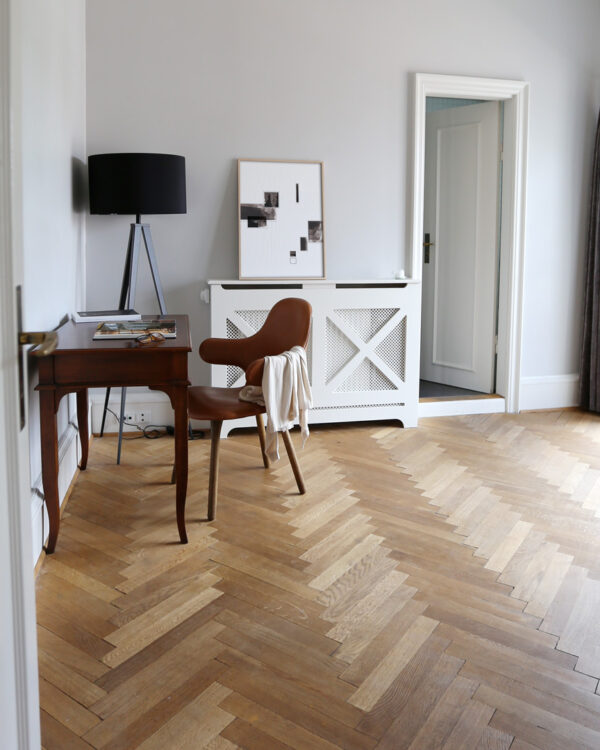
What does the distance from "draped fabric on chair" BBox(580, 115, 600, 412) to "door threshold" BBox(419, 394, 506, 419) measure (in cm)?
67

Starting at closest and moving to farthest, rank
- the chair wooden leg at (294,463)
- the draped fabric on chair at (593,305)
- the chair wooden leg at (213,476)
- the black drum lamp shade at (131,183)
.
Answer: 1. the chair wooden leg at (213,476)
2. the chair wooden leg at (294,463)
3. the black drum lamp shade at (131,183)
4. the draped fabric on chair at (593,305)

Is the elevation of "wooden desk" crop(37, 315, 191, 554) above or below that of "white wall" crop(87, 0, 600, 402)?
below

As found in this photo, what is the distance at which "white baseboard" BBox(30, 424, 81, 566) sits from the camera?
2.48 m

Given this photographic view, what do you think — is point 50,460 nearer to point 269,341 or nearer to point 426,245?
point 269,341

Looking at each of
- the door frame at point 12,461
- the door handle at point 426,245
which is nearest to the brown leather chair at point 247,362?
the door frame at point 12,461

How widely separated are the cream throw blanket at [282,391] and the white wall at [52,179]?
879mm

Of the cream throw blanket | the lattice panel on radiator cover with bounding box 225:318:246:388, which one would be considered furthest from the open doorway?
the cream throw blanket

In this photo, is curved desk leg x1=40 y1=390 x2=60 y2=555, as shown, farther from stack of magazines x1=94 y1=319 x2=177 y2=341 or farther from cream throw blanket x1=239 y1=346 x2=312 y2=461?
cream throw blanket x1=239 y1=346 x2=312 y2=461

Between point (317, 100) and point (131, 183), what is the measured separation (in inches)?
58.9

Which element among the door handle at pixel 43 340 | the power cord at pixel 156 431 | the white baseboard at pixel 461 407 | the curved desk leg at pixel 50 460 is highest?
the door handle at pixel 43 340

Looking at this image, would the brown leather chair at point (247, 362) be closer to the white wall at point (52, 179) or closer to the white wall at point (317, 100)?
the white wall at point (52, 179)

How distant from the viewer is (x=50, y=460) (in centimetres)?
256

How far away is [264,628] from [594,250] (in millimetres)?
3982

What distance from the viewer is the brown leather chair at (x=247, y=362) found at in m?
2.96
